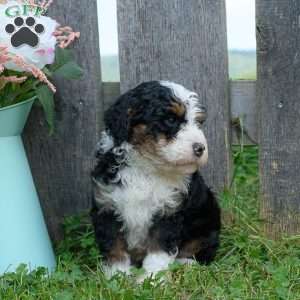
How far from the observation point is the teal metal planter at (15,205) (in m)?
4.74

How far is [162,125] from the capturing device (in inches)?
172

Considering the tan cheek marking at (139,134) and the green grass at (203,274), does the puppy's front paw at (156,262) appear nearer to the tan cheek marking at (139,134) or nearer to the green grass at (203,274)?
the green grass at (203,274)

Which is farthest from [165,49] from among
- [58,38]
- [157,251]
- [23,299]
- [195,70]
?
[23,299]

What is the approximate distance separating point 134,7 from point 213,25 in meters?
0.49

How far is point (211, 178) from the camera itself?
5.27 meters

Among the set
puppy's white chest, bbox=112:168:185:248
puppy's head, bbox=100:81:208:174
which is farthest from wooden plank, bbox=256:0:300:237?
puppy's white chest, bbox=112:168:185:248

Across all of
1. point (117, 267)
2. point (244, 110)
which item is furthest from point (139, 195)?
point (244, 110)

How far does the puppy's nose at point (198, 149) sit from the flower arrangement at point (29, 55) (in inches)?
33.8

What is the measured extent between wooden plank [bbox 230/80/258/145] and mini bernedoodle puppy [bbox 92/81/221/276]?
1.99ft

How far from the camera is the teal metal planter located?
474 cm

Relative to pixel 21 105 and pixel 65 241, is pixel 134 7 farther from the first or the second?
pixel 65 241

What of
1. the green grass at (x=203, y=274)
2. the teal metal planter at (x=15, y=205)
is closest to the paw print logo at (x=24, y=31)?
the teal metal planter at (x=15, y=205)

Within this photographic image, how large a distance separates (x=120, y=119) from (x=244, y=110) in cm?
108

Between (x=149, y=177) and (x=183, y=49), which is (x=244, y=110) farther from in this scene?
(x=149, y=177)
